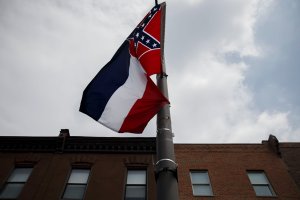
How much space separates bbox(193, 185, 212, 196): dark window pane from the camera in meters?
15.1

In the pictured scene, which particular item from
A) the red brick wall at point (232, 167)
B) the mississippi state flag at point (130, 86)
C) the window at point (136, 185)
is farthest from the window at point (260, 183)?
the mississippi state flag at point (130, 86)

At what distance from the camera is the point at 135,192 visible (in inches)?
587

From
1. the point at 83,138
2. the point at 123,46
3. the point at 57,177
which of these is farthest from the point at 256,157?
the point at 123,46

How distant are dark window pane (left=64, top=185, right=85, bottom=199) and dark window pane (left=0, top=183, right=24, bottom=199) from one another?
2754 mm

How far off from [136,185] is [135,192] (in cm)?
43

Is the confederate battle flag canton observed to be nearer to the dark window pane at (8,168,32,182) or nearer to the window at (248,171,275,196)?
the window at (248,171,275,196)

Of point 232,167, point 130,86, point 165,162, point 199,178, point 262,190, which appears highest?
point 232,167

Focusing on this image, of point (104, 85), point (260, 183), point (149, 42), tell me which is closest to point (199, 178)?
point (260, 183)

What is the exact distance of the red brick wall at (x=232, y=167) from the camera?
49.2 feet

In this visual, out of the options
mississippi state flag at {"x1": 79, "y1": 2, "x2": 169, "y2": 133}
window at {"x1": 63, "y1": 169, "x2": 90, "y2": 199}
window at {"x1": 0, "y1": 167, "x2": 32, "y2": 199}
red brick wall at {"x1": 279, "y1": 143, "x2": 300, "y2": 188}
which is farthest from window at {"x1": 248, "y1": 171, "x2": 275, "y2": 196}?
window at {"x1": 0, "y1": 167, "x2": 32, "y2": 199}

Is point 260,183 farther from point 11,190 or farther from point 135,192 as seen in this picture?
point 11,190

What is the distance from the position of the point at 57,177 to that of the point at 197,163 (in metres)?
8.35

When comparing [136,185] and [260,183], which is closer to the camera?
[136,185]

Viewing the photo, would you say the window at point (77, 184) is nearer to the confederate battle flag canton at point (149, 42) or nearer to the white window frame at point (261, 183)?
the white window frame at point (261, 183)
